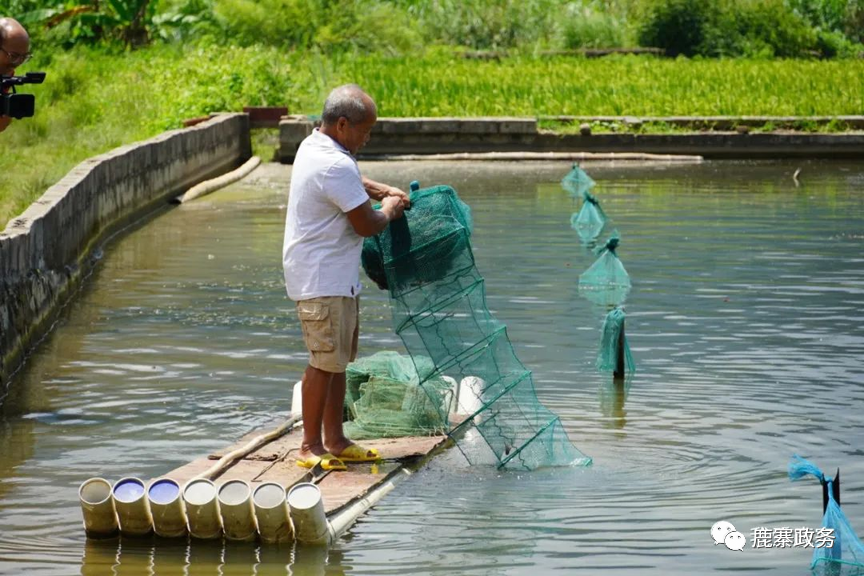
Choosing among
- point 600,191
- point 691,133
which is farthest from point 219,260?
point 691,133

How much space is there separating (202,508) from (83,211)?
8.41 m

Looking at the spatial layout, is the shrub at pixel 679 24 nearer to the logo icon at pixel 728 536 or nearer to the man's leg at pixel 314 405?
the man's leg at pixel 314 405

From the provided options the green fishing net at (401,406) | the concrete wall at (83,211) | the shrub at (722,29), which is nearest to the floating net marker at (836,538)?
the green fishing net at (401,406)

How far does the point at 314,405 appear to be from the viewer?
6.88 m

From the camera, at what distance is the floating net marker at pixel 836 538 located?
18.2ft

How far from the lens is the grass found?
78.3 ft

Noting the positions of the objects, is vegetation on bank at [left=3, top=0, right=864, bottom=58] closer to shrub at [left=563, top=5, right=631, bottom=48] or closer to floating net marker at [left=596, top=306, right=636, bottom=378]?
shrub at [left=563, top=5, right=631, bottom=48]

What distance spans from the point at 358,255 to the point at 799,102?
21474 millimetres

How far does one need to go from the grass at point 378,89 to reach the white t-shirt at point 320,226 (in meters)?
13.8

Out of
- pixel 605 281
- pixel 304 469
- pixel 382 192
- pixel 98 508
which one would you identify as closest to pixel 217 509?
pixel 98 508

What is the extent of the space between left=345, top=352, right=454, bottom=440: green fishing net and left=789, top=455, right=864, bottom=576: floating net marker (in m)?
2.39

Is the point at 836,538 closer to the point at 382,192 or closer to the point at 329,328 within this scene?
the point at 329,328

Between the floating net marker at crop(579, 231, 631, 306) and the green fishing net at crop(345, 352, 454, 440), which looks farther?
the floating net marker at crop(579, 231, 631, 306)

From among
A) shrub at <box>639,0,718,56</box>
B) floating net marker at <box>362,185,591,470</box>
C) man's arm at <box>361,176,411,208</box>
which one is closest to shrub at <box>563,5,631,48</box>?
shrub at <box>639,0,718,56</box>
